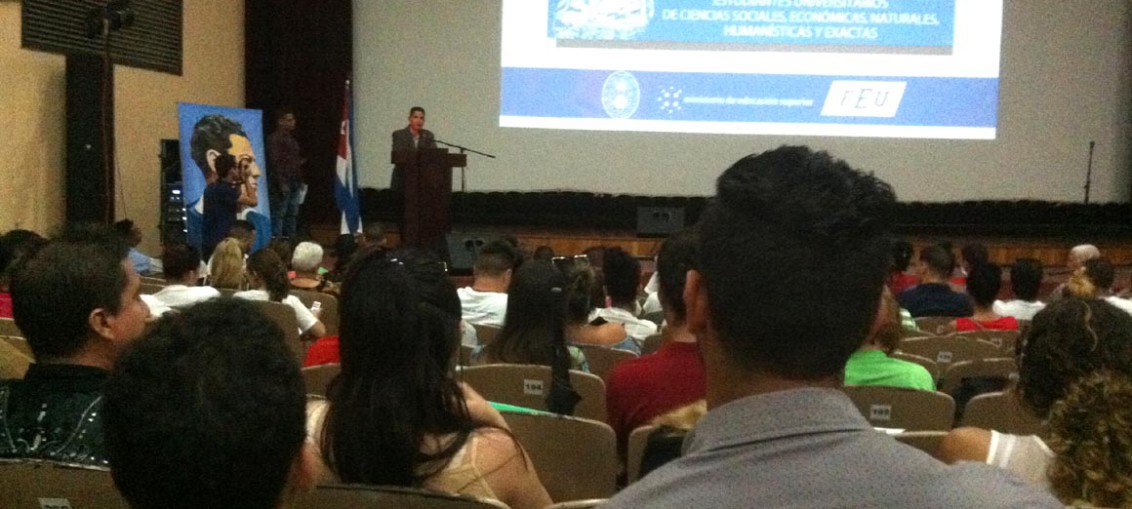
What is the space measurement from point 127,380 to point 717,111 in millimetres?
9018

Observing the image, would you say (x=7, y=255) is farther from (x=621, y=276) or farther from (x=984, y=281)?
(x=984, y=281)

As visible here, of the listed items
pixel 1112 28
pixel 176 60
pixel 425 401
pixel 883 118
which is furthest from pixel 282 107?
pixel 425 401

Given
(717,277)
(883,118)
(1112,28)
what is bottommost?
(717,277)

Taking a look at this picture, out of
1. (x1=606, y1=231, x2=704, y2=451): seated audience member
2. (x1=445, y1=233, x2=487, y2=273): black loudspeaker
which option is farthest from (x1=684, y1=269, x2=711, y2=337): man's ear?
(x1=445, y1=233, x2=487, y2=273): black loudspeaker

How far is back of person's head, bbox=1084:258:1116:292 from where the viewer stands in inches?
191

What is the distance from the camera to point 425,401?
187cm

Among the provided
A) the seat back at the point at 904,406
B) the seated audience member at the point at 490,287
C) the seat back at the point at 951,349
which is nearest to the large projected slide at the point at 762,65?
the seated audience member at the point at 490,287

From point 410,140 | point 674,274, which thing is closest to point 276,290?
point 674,274

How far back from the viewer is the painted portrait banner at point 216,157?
29.0 feet

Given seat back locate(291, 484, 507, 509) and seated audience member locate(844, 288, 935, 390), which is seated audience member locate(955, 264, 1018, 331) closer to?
seated audience member locate(844, 288, 935, 390)

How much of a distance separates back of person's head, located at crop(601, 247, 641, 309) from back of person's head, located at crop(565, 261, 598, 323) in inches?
10.4

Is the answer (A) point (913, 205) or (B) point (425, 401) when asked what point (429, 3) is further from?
(B) point (425, 401)

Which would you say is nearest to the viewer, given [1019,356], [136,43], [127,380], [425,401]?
[127,380]

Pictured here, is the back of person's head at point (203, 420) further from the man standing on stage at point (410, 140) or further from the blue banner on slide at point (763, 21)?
the blue banner on slide at point (763, 21)
